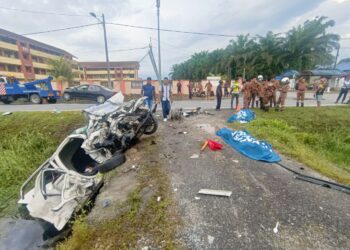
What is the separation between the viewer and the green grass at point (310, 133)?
568 cm

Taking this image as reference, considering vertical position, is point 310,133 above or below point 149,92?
below

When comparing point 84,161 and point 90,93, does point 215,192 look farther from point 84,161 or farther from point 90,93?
point 90,93

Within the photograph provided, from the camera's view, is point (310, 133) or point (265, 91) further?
point (265, 91)

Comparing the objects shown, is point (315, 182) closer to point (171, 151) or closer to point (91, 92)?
point (171, 151)

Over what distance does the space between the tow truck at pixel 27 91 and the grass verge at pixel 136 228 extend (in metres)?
14.4

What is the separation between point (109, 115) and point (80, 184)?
82.3 inches

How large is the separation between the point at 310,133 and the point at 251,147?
4405 millimetres

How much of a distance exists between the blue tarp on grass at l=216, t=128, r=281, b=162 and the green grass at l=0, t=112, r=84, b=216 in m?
5.69

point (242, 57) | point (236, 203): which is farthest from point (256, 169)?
point (242, 57)

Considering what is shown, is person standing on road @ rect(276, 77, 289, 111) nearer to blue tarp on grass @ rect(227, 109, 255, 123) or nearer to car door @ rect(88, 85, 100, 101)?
blue tarp on grass @ rect(227, 109, 255, 123)

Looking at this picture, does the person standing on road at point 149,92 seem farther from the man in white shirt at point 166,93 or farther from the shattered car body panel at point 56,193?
the shattered car body panel at point 56,193

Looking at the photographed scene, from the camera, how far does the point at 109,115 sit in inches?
205

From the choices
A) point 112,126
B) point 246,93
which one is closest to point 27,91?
point 112,126

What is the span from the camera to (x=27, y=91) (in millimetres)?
14258
